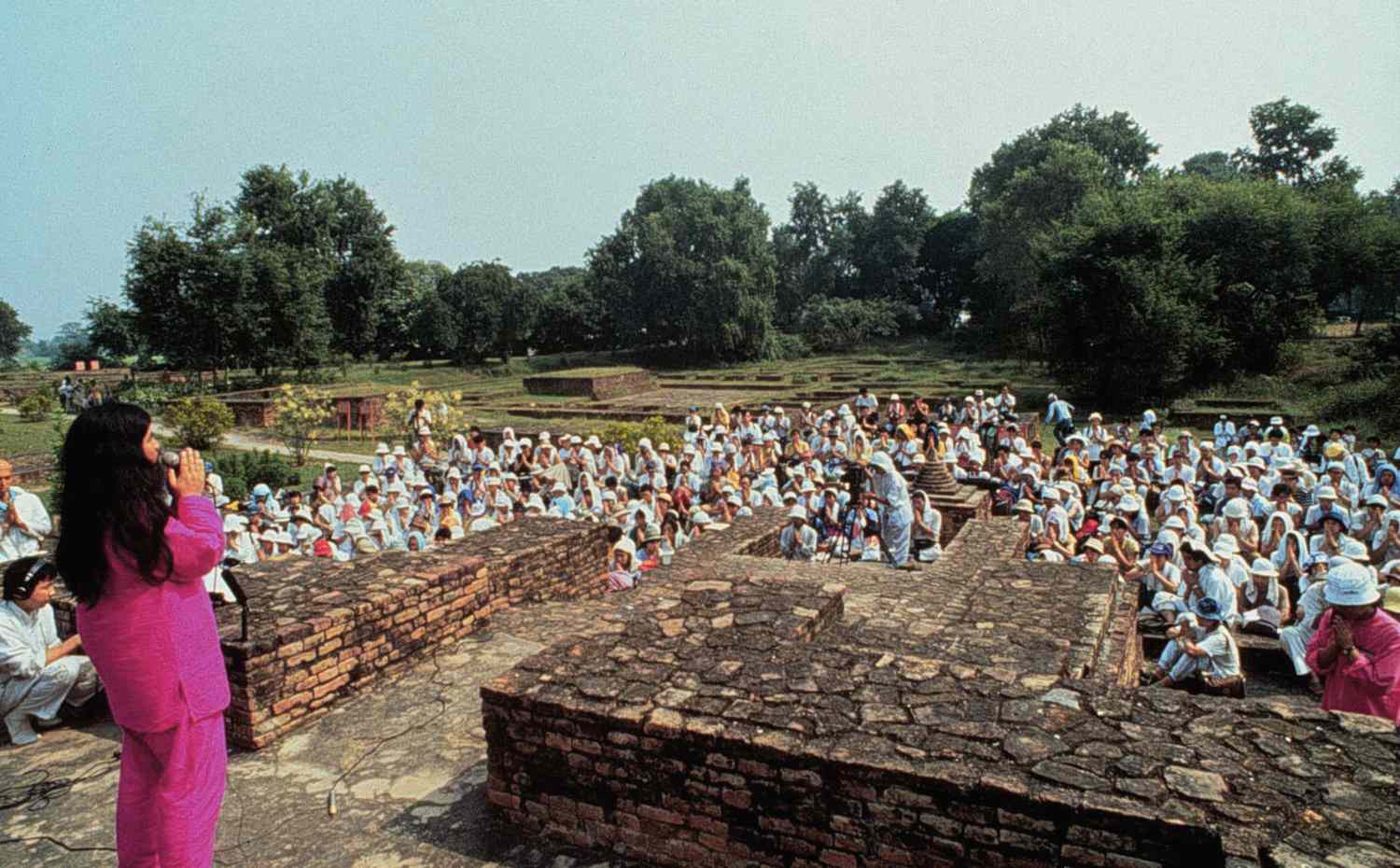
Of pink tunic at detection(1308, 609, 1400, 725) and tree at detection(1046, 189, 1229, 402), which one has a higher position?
tree at detection(1046, 189, 1229, 402)

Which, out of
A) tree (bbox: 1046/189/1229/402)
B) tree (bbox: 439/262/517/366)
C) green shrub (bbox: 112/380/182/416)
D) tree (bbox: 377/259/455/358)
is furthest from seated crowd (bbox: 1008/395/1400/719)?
tree (bbox: 439/262/517/366)

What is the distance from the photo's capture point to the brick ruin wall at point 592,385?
3256 cm

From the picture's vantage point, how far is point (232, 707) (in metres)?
4.03

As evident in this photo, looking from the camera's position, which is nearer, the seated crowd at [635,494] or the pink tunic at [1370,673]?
the pink tunic at [1370,673]

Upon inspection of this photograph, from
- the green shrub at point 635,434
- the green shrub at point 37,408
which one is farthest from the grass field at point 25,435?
the green shrub at point 635,434

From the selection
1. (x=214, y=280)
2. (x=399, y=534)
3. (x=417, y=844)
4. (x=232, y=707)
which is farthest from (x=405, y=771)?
(x=214, y=280)

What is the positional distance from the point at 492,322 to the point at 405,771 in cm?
4561

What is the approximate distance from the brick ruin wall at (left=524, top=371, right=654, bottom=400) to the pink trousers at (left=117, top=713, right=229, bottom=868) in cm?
2975

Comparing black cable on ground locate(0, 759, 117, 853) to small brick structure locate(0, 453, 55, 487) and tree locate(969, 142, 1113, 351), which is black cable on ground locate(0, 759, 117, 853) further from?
tree locate(969, 142, 1113, 351)

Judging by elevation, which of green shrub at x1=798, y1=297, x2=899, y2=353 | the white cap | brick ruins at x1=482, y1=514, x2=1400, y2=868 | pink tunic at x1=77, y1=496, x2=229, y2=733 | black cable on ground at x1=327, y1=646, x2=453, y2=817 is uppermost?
green shrub at x1=798, y1=297, x2=899, y2=353

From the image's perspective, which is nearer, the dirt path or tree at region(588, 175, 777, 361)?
the dirt path

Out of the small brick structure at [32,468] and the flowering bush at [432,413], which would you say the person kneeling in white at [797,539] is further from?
the small brick structure at [32,468]

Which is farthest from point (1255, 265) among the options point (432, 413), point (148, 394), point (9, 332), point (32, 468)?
point (9, 332)

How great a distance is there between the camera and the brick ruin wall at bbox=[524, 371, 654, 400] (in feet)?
107
